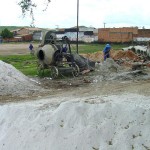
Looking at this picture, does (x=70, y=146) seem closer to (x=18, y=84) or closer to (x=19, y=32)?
(x=18, y=84)

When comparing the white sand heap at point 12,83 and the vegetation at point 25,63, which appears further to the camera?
the vegetation at point 25,63

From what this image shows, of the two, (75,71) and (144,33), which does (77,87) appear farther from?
(144,33)

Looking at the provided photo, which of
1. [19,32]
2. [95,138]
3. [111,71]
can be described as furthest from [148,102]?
[19,32]

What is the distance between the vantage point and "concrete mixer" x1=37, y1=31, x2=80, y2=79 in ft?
68.2

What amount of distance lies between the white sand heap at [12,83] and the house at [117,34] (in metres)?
52.9

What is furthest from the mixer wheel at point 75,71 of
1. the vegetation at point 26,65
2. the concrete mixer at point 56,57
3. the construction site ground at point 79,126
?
the construction site ground at point 79,126

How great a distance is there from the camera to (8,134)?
9.05 meters

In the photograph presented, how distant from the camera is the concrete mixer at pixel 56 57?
68.2 feet

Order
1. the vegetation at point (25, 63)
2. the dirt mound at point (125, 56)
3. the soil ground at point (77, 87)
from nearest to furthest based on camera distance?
1. the soil ground at point (77, 87)
2. the vegetation at point (25, 63)
3. the dirt mound at point (125, 56)

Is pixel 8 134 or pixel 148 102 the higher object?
pixel 148 102

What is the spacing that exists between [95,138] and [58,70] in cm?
1279

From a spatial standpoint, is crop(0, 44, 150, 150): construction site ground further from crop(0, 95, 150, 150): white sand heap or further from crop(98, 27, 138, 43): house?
crop(98, 27, 138, 43): house

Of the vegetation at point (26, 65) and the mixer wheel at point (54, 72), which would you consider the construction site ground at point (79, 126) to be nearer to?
the mixer wheel at point (54, 72)

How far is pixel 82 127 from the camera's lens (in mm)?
8352
